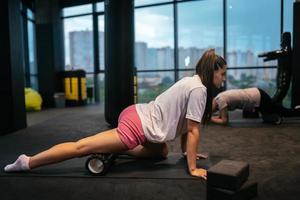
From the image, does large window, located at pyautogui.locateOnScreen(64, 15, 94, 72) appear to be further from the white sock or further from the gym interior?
the white sock

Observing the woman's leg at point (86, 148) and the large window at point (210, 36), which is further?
the large window at point (210, 36)

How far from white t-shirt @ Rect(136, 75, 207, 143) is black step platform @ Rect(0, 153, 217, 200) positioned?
10.6 inches

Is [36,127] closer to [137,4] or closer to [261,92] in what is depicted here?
[261,92]

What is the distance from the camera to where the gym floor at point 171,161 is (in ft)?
6.47

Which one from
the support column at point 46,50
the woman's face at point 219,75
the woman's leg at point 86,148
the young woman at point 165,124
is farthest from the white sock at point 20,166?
the support column at point 46,50

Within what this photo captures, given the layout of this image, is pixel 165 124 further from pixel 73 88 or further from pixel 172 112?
pixel 73 88

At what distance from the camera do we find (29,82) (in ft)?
27.1

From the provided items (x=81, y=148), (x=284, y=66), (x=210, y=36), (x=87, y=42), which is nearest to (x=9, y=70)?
(x=81, y=148)

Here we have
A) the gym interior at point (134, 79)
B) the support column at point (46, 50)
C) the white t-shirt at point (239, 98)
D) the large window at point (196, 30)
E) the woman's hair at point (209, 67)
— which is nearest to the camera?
the gym interior at point (134, 79)

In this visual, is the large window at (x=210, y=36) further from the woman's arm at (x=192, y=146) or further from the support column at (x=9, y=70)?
the woman's arm at (x=192, y=146)

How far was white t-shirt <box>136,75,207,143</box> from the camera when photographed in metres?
2.15

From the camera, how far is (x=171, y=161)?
2492mm

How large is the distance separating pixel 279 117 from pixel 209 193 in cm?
298

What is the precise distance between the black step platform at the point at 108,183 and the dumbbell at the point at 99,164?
4 centimetres
